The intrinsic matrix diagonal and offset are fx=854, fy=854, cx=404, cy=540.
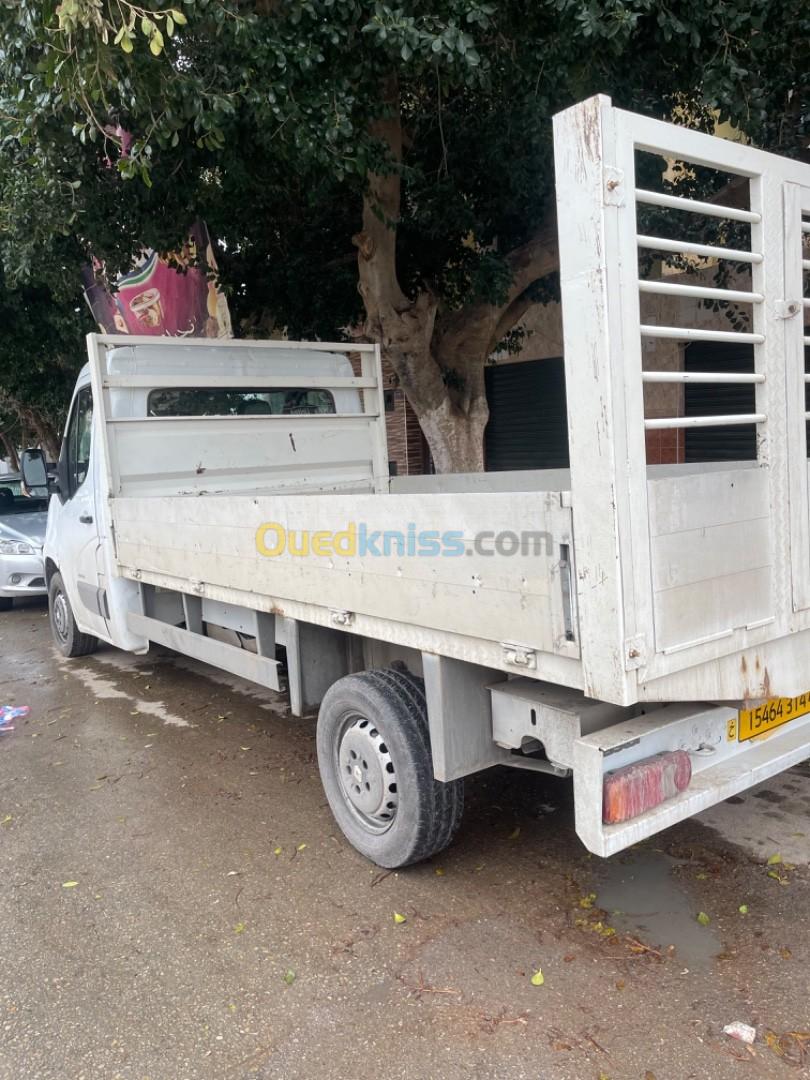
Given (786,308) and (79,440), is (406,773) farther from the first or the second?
(79,440)

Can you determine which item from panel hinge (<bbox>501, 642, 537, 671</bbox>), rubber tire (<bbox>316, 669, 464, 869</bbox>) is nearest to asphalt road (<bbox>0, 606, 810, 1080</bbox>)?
rubber tire (<bbox>316, 669, 464, 869</bbox>)

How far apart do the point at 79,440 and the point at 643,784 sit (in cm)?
509

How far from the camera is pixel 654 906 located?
3.31 meters

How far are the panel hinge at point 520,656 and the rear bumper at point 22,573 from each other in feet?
27.8

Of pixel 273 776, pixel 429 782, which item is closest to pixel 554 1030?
pixel 429 782

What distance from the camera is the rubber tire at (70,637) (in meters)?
7.60

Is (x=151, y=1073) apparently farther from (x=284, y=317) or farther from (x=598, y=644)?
(x=284, y=317)

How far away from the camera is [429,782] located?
11.1 ft

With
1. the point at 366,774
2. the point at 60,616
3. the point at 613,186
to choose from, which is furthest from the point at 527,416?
the point at 613,186

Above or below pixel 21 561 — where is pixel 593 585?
above

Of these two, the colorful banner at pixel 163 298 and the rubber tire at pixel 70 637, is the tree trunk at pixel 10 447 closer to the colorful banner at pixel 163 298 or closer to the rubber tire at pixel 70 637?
the colorful banner at pixel 163 298

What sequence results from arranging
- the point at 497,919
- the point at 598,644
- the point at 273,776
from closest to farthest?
the point at 598,644, the point at 497,919, the point at 273,776

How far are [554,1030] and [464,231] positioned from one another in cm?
752

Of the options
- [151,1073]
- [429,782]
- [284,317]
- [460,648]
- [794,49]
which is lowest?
[151,1073]
